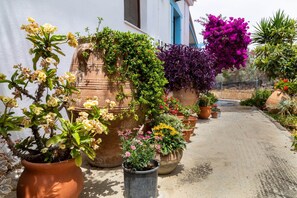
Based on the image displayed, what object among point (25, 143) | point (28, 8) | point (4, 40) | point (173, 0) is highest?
point (173, 0)

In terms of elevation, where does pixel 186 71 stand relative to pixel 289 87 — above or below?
above

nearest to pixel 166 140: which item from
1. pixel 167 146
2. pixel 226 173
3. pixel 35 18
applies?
pixel 167 146

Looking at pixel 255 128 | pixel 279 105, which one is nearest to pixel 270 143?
pixel 255 128

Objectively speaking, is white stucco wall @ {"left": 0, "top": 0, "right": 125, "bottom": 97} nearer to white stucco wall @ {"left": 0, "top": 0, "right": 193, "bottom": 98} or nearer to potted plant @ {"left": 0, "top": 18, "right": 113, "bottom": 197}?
white stucco wall @ {"left": 0, "top": 0, "right": 193, "bottom": 98}

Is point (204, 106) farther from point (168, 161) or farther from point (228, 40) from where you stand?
point (168, 161)

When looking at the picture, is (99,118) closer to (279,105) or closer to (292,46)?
(279,105)

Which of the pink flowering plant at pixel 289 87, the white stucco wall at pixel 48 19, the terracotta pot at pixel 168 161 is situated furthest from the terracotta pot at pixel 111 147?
the pink flowering plant at pixel 289 87

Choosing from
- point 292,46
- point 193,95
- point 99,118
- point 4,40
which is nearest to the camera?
point 99,118

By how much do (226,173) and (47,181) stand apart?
2115 millimetres

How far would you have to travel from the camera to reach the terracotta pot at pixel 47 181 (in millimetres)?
1850

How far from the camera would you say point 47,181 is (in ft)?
6.12

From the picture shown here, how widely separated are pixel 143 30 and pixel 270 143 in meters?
4.08

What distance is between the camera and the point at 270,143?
4.29m

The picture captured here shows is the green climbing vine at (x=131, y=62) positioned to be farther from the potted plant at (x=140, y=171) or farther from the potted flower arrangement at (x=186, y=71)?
the potted flower arrangement at (x=186, y=71)
